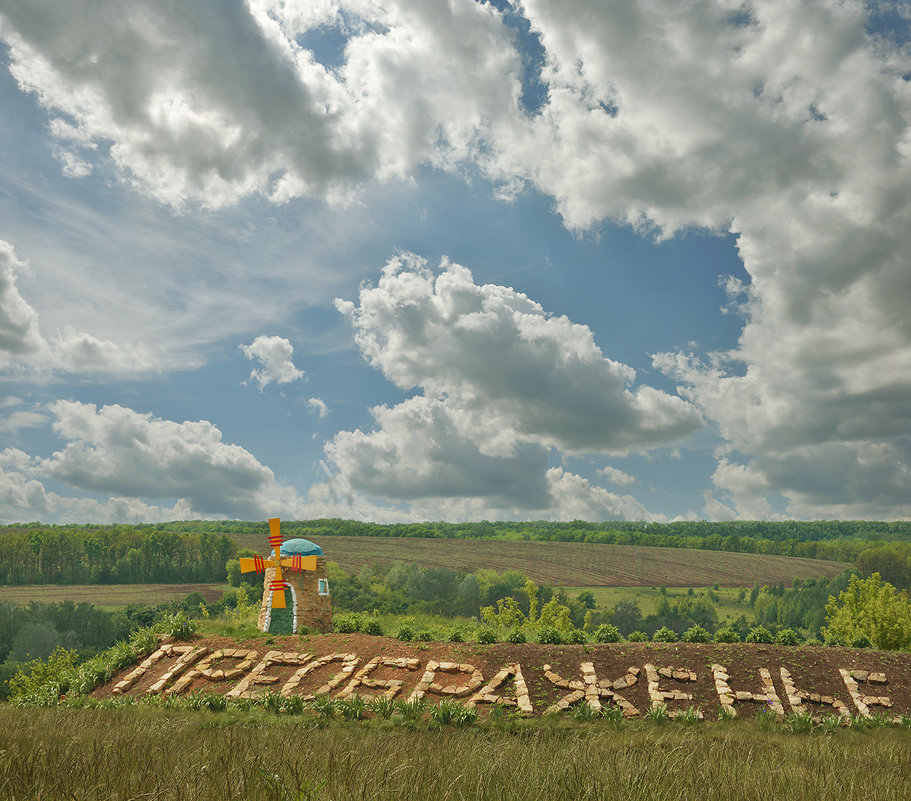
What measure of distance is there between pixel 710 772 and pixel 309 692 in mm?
13963

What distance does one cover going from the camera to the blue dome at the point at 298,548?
2339cm

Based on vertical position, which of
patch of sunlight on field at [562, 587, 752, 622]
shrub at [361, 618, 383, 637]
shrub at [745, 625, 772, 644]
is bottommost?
patch of sunlight on field at [562, 587, 752, 622]

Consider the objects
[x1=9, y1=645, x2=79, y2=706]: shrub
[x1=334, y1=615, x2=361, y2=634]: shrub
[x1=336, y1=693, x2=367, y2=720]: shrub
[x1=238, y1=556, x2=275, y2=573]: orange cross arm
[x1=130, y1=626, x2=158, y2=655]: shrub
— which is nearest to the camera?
[x1=336, y1=693, x2=367, y2=720]: shrub

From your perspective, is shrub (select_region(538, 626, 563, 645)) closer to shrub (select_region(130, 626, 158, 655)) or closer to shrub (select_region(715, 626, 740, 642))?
shrub (select_region(715, 626, 740, 642))

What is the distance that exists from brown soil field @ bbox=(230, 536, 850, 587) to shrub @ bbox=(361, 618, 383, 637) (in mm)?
81721

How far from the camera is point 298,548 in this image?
23.5 metres

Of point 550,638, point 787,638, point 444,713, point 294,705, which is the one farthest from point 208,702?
point 787,638

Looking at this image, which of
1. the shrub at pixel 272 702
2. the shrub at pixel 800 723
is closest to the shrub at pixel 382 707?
the shrub at pixel 272 702

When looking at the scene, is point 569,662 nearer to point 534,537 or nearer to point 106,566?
point 106,566

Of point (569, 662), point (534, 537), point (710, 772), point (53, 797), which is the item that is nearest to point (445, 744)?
point (710, 772)

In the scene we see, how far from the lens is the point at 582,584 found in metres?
99.5

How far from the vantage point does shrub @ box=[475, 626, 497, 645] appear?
17391 millimetres

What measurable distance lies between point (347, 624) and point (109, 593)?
92668 millimetres

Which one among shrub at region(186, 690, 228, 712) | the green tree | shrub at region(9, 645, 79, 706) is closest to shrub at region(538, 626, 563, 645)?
shrub at region(186, 690, 228, 712)
